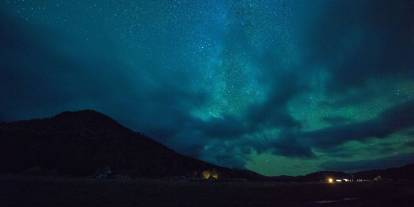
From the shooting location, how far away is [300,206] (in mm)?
36281

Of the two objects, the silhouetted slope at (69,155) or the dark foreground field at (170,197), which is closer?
the dark foreground field at (170,197)

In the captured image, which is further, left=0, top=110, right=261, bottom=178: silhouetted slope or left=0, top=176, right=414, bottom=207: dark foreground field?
left=0, top=110, right=261, bottom=178: silhouetted slope

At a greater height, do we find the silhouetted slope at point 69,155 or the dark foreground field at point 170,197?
the silhouetted slope at point 69,155

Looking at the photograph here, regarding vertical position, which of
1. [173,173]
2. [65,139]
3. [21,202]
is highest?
[65,139]

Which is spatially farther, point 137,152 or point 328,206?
point 137,152

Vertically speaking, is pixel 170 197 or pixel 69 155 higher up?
pixel 69 155

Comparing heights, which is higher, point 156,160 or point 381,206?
point 156,160

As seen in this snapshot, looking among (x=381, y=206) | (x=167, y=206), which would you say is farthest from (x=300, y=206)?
(x=167, y=206)

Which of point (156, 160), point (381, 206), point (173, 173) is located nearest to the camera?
point (381, 206)

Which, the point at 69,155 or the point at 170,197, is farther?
the point at 69,155

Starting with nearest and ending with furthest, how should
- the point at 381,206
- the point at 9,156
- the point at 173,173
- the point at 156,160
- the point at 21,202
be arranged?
the point at 21,202 → the point at 381,206 → the point at 9,156 → the point at 173,173 → the point at 156,160

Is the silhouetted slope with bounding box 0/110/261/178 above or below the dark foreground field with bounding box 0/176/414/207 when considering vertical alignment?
above

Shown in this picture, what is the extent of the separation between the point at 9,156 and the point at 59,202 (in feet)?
442

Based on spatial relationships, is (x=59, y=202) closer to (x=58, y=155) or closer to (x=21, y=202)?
(x=21, y=202)
